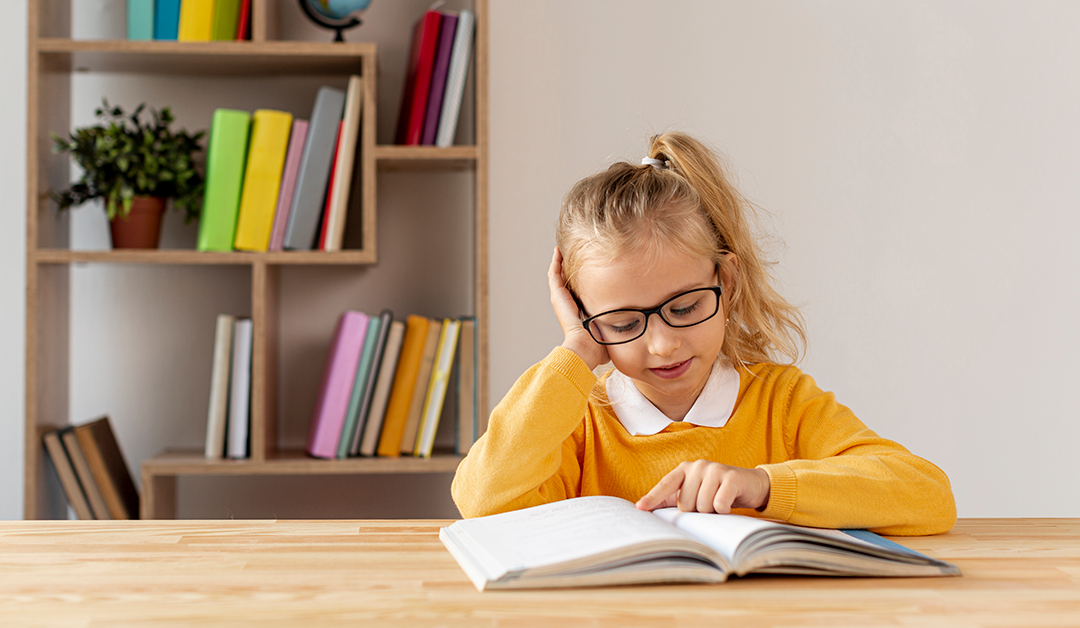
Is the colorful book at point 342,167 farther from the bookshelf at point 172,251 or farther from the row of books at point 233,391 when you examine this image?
the row of books at point 233,391

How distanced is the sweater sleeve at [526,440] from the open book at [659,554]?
226 millimetres

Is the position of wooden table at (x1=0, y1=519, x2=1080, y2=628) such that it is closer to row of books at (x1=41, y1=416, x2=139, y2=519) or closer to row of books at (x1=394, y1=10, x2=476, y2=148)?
row of books at (x1=41, y1=416, x2=139, y2=519)

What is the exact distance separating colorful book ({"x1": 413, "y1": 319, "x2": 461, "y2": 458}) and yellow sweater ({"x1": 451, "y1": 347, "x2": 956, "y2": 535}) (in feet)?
1.89

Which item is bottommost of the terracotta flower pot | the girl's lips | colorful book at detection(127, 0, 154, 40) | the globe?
the girl's lips

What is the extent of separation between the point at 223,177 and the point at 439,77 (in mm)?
477

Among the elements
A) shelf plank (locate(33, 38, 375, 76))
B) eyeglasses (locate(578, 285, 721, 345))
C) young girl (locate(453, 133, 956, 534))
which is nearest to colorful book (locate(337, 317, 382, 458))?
shelf plank (locate(33, 38, 375, 76))

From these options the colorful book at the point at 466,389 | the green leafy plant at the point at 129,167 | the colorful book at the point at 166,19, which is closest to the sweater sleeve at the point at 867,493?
the colorful book at the point at 466,389

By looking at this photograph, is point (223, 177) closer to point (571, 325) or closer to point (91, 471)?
point (91, 471)

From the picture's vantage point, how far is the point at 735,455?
1.01 meters

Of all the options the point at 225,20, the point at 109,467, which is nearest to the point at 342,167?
the point at 225,20

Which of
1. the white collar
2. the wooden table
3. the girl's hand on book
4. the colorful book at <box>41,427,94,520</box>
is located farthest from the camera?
the colorful book at <box>41,427,94,520</box>

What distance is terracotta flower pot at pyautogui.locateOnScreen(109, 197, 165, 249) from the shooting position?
1590 mm

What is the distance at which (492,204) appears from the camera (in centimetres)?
184

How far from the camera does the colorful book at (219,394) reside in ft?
5.18
